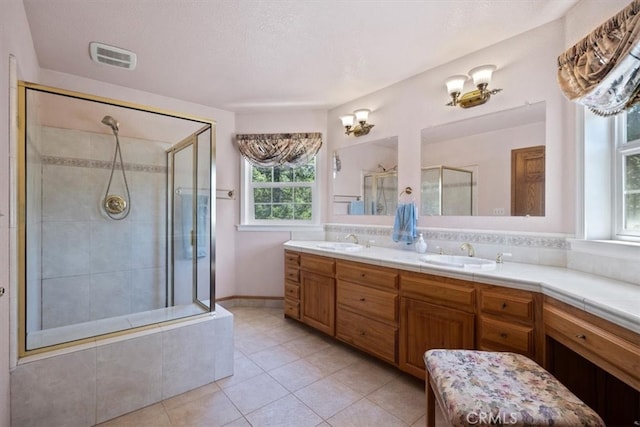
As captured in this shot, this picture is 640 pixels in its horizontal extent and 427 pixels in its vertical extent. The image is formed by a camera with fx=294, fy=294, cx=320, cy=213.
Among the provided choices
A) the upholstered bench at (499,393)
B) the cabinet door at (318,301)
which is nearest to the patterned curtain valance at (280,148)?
the cabinet door at (318,301)

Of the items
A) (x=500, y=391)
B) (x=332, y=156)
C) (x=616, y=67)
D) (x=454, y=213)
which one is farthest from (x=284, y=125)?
(x=500, y=391)

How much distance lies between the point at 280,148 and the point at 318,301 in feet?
5.63

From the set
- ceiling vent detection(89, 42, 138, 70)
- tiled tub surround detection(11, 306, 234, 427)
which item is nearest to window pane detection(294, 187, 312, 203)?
tiled tub surround detection(11, 306, 234, 427)

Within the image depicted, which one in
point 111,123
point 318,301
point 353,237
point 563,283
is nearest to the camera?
point 563,283

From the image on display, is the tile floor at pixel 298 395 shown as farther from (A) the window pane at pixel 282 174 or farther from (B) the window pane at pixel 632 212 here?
(A) the window pane at pixel 282 174

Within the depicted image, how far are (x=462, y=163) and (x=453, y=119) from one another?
0.36m

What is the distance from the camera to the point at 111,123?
2479 mm

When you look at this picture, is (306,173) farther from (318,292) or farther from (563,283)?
(563,283)

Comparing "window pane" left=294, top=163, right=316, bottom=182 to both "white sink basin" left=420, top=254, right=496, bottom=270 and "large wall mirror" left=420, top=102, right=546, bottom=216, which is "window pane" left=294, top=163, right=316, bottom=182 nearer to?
"large wall mirror" left=420, top=102, right=546, bottom=216

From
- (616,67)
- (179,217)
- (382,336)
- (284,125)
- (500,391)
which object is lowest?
(382,336)

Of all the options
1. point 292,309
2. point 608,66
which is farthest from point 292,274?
point 608,66

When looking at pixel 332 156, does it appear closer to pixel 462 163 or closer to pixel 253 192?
pixel 253 192

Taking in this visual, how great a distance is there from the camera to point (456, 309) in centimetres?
172

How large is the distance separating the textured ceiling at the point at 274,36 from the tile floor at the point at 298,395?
2.32 meters
